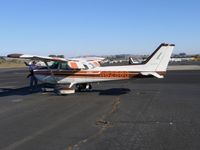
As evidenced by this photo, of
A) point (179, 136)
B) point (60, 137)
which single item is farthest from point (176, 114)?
point (60, 137)

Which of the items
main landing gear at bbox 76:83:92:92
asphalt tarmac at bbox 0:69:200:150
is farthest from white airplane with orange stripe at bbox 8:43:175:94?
asphalt tarmac at bbox 0:69:200:150

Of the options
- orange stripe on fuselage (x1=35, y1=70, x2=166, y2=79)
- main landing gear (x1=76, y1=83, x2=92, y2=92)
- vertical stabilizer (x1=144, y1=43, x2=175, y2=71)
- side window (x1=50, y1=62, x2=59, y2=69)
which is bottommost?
main landing gear (x1=76, y1=83, x2=92, y2=92)

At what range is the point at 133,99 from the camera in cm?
1659

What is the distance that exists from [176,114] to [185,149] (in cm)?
469

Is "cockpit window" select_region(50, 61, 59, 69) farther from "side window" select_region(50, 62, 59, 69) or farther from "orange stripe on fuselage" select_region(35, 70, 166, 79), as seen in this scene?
"orange stripe on fuselage" select_region(35, 70, 166, 79)

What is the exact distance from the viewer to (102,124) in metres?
10.6

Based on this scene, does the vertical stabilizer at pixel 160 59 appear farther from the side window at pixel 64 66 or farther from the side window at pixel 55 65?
the side window at pixel 55 65

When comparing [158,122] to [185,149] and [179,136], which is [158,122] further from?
[185,149]

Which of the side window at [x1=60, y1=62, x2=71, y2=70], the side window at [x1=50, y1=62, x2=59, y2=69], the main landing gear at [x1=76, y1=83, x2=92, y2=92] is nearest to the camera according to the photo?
the side window at [x1=60, y1=62, x2=71, y2=70]

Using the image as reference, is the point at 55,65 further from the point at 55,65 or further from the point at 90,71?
the point at 90,71

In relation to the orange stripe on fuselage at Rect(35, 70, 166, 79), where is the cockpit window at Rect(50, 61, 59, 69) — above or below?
above

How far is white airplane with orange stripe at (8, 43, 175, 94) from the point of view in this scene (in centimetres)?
1870

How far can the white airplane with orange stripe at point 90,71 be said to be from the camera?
61.4 ft

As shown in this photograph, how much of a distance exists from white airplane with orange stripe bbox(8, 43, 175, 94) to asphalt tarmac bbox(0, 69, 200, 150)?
2.63m
